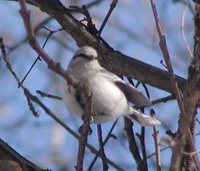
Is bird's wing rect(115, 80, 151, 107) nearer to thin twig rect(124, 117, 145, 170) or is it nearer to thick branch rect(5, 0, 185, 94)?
thin twig rect(124, 117, 145, 170)

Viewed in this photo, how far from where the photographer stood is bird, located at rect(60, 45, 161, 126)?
5.00 ft

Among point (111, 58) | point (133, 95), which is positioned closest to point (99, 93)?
point (133, 95)

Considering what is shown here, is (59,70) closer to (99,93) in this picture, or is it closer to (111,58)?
(99,93)

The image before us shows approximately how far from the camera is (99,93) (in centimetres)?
153

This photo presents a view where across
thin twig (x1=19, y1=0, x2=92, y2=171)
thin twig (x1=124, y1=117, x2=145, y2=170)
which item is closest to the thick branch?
thin twig (x1=124, y1=117, x2=145, y2=170)

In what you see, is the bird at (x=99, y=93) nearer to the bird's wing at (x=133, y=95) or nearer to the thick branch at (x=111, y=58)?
the bird's wing at (x=133, y=95)

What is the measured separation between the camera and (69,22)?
1.94 meters

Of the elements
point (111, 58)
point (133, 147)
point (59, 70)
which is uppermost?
point (111, 58)

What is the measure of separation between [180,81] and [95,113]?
1.28 ft

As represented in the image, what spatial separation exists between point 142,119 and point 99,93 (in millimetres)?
178

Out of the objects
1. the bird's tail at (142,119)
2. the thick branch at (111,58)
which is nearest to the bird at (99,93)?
the bird's tail at (142,119)

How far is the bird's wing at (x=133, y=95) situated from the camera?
1559 mm

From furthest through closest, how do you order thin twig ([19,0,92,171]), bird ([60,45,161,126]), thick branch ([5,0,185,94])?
thick branch ([5,0,185,94])
bird ([60,45,161,126])
thin twig ([19,0,92,171])

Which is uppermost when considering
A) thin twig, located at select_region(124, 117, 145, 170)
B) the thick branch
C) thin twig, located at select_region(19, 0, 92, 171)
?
the thick branch
